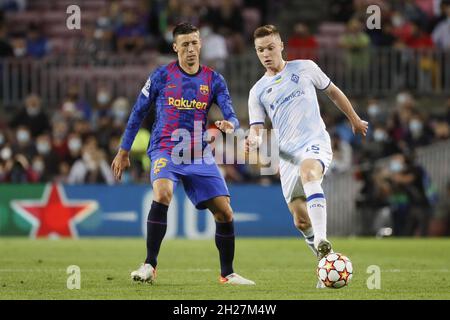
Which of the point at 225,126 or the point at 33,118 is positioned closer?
the point at 225,126

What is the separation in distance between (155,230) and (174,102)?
4.22ft

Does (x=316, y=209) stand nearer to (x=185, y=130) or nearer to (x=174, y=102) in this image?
(x=185, y=130)

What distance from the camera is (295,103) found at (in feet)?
36.8

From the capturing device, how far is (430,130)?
2336 cm

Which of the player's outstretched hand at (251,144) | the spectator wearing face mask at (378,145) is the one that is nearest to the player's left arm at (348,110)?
the player's outstretched hand at (251,144)

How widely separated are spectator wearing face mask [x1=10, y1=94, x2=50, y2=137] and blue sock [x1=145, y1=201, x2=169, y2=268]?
12.8 m

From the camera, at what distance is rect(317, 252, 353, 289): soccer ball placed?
1000cm

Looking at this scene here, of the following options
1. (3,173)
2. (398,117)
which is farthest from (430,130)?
(3,173)

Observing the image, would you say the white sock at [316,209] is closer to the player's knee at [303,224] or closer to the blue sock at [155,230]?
the player's knee at [303,224]

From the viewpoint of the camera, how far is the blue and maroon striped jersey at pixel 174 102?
36.4 feet

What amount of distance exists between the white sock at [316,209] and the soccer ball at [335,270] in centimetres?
29

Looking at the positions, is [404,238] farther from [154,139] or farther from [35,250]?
[154,139]
